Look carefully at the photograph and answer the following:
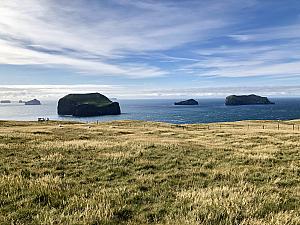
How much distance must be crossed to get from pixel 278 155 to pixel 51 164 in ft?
52.1

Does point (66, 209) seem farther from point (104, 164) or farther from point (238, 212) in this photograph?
point (104, 164)

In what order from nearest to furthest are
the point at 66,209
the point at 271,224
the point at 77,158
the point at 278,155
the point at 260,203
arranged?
the point at 271,224 → the point at 66,209 → the point at 260,203 → the point at 77,158 → the point at 278,155

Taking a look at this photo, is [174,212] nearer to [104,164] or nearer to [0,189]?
[0,189]

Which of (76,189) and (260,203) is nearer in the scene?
(260,203)

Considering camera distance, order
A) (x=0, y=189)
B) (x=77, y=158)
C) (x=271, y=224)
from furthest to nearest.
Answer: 1. (x=77, y=158)
2. (x=0, y=189)
3. (x=271, y=224)

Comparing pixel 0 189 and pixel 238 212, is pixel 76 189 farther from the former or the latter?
pixel 238 212

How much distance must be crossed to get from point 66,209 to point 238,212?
5.17m

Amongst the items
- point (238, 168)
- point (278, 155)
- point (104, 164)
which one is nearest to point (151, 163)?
point (104, 164)

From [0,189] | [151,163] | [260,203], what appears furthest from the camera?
[151,163]

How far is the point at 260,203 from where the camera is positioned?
30.4 feet

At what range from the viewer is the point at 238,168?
15891 mm

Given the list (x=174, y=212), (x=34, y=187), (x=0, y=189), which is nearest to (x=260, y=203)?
(x=174, y=212)

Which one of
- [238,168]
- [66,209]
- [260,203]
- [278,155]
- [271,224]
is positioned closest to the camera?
[271,224]

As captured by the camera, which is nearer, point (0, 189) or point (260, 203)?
point (260, 203)
